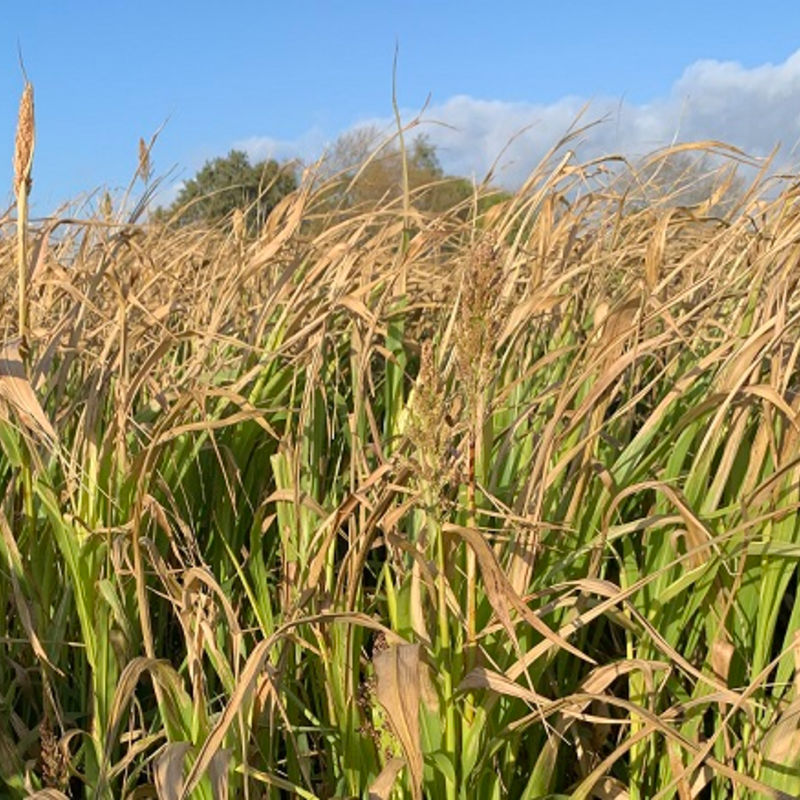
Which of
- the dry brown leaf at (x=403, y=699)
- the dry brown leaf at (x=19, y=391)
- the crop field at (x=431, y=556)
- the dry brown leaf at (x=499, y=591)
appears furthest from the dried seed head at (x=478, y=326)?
the dry brown leaf at (x=19, y=391)

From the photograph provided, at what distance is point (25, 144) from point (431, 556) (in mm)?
630

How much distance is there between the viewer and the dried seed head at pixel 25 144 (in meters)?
1.27

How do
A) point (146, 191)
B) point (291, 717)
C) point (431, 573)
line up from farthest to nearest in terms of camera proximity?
point (146, 191), point (291, 717), point (431, 573)

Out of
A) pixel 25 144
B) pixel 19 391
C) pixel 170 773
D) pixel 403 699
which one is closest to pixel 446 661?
pixel 403 699

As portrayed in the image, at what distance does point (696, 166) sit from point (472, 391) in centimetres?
130

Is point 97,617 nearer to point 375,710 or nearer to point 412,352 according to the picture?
point 375,710

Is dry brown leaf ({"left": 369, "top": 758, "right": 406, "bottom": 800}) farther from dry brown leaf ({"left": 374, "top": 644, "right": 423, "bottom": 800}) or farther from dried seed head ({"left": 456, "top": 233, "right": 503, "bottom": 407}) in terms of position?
dried seed head ({"left": 456, "top": 233, "right": 503, "bottom": 407})

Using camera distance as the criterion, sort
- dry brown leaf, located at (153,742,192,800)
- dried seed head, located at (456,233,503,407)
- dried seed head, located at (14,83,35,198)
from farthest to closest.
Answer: dried seed head, located at (14,83,35,198), dry brown leaf, located at (153,742,192,800), dried seed head, located at (456,233,503,407)

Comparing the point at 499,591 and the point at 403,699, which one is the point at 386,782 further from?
the point at 499,591

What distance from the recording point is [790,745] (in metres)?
1.16

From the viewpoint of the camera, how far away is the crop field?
1.16m

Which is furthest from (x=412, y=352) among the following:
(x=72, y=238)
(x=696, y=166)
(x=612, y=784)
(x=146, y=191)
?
(x=72, y=238)

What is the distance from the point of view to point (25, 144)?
1.31 metres

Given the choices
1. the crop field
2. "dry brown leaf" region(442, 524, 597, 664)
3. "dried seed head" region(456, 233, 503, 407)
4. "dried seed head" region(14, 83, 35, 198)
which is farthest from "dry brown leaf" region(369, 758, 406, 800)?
"dried seed head" region(14, 83, 35, 198)
